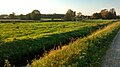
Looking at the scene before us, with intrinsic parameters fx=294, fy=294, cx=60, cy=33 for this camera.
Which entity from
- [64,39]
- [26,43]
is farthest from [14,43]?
[64,39]

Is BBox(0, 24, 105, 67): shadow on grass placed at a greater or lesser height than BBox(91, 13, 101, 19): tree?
greater

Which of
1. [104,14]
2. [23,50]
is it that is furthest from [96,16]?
[23,50]

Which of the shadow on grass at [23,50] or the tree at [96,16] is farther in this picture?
the tree at [96,16]

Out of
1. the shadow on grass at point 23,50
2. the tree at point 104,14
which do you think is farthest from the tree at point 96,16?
the shadow on grass at point 23,50

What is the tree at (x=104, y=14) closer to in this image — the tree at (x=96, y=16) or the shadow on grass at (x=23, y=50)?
the tree at (x=96, y=16)

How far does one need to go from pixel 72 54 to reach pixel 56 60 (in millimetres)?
1763

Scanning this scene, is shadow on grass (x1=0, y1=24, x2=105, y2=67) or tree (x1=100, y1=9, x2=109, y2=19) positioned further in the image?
tree (x1=100, y1=9, x2=109, y2=19)

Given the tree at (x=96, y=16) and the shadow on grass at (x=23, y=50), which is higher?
the shadow on grass at (x=23, y=50)

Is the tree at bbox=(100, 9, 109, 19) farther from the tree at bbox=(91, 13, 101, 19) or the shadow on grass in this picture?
the shadow on grass

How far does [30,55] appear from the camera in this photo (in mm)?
24219

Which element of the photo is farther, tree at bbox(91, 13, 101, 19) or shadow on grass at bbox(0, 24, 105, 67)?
tree at bbox(91, 13, 101, 19)

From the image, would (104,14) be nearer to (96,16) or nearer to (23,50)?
(96,16)

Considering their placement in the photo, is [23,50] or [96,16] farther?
[96,16]

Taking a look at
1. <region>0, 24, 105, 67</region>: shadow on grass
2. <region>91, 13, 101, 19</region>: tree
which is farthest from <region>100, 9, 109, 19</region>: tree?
<region>0, 24, 105, 67</region>: shadow on grass
